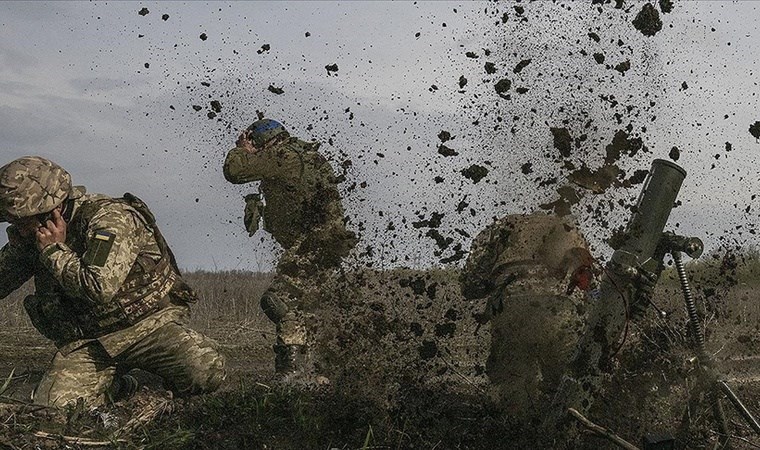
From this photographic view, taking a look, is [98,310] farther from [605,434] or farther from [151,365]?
[605,434]

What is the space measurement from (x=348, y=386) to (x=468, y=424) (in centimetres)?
81

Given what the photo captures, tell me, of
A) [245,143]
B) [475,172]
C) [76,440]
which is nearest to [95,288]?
[76,440]

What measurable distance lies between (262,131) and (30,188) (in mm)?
2866

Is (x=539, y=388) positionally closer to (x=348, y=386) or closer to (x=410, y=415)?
(x=410, y=415)

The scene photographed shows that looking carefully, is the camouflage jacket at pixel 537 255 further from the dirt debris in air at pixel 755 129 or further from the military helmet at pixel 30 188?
the military helmet at pixel 30 188

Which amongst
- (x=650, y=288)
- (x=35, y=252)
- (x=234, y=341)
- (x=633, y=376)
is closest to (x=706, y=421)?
(x=633, y=376)

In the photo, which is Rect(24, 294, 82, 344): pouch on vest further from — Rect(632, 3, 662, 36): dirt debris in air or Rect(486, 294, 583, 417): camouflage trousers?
Rect(632, 3, 662, 36): dirt debris in air

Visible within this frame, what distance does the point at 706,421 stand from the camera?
5262 mm

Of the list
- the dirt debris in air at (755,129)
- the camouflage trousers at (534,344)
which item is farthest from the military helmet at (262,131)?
the dirt debris in air at (755,129)

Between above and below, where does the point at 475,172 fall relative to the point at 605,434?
above

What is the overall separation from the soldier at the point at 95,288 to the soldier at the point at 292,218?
178cm

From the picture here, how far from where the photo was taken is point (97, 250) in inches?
219

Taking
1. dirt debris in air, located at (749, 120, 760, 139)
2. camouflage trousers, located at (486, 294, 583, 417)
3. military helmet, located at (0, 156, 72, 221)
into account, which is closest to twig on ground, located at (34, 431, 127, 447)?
military helmet, located at (0, 156, 72, 221)

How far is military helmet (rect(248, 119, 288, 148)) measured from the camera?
27.1 feet
